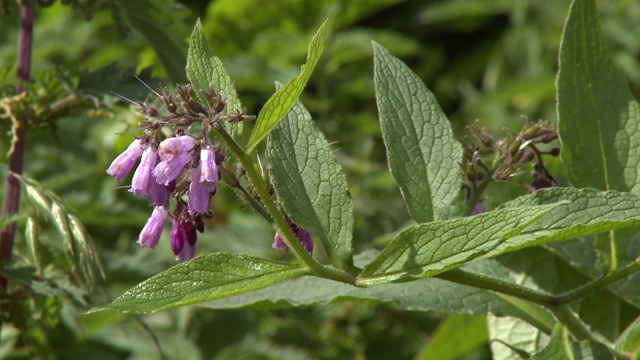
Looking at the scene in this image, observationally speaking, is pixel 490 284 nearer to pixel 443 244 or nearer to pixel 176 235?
pixel 443 244

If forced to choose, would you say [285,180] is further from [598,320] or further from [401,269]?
[598,320]

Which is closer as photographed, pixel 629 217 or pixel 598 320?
pixel 629 217

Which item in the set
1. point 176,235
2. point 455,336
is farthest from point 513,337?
point 176,235

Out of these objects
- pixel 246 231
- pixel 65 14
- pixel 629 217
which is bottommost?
pixel 246 231

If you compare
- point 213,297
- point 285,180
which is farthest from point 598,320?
point 213,297

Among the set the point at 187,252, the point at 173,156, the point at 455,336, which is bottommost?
the point at 455,336

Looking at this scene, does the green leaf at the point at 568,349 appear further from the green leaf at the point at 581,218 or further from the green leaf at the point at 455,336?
the green leaf at the point at 455,336

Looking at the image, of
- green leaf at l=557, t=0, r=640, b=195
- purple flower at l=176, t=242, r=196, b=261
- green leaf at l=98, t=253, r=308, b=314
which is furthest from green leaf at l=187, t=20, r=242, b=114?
green leaf at l=557, t=0, r=640, b=195
